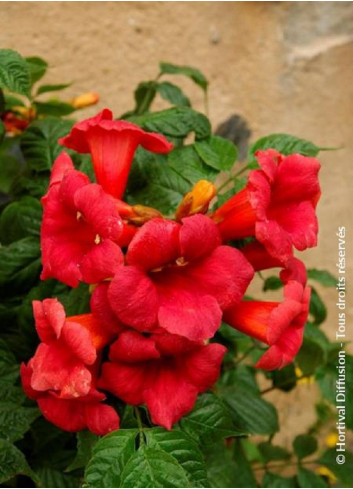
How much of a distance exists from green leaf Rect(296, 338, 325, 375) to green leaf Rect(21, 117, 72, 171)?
0.57 metres

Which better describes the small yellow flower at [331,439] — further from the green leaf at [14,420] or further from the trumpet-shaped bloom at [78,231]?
the trumpet-shaped bloom at [78,231]

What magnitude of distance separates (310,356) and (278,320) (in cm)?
51

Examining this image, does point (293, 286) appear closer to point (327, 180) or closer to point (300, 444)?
point (300, 444)

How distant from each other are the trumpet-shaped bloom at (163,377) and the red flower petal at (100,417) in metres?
0.03

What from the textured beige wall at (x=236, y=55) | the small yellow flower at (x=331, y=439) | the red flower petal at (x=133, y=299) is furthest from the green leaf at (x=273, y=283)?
the small yellow flower at (x=331, y=439)

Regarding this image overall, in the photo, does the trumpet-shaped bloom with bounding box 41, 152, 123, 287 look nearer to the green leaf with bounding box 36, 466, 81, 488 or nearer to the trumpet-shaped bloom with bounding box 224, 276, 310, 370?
the trumpet-shaped bloom with bounding box 224, 276, 310, 370

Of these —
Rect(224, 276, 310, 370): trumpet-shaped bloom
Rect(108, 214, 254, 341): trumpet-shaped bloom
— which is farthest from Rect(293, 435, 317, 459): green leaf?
Rect(108, 214, 254, 341): trumpet-shaped bloom

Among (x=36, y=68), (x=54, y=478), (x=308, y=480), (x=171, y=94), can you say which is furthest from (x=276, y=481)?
(x=36, y=68)

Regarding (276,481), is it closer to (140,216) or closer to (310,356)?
(310,356)

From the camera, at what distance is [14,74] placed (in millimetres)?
845

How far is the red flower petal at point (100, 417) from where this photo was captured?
758 mm

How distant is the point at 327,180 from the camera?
216cm

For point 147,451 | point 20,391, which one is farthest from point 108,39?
point 147,451

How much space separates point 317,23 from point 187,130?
1242 mm
